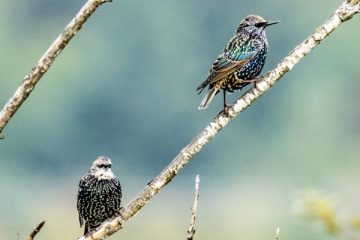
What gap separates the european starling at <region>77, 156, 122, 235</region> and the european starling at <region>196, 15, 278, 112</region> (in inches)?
69.3

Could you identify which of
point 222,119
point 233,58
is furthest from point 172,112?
point 222,119

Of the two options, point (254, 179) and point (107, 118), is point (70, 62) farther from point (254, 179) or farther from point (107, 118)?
point (254, 179)

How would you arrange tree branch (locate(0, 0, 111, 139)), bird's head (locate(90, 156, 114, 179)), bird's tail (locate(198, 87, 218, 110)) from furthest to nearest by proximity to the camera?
1. bird's head (locate(90, 156, 114, 179))
2. bird's tail (locate(198, 87, 218, 110))
3. tree branch (locate(0, 0, 111, 139))

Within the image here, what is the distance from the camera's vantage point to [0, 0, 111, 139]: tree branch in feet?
21.3

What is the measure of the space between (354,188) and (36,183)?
78509 millimetres


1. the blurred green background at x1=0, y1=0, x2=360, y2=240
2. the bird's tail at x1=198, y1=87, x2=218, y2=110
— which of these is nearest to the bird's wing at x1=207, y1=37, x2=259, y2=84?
the bird's tail at x1=198, y1=87, x2=218, y2=110

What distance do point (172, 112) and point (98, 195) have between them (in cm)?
7541

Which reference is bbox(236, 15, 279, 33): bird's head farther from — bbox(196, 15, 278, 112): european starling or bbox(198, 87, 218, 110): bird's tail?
bbox(198, 87, 218, 110): bird's tail

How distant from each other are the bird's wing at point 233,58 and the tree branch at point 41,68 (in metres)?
3.85

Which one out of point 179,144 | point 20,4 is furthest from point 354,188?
point 20,4

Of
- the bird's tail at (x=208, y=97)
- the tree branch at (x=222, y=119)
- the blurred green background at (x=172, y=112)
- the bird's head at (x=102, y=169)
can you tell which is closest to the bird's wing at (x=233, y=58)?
the bird's tail at (x=208, y=97)

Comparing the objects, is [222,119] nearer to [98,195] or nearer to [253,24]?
[253,24]

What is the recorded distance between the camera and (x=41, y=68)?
21.4ft

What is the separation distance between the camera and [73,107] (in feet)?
294
